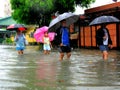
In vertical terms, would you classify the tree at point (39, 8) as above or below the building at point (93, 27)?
above

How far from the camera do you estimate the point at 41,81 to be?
915 centimetres

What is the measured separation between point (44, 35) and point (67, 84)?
17.3 meters

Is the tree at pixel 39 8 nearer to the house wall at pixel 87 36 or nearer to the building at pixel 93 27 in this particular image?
the building at pixel 93 27

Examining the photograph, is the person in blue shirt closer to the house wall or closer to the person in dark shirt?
the person in dark shirt

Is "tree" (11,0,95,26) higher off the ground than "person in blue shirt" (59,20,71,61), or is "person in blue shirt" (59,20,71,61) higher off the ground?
"tree" (11,0,95,26)

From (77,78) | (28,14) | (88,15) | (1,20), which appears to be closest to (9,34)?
(1,20)

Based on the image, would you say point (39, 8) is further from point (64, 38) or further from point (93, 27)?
point (64, 38)

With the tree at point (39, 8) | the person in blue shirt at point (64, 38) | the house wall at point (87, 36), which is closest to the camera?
the person in blue shirt at point (64, 38)

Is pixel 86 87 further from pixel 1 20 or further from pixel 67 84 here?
pixel 1 20

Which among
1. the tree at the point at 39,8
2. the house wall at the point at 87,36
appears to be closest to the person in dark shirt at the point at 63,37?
the house wall at the point at 87,36

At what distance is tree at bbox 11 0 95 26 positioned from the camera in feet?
120

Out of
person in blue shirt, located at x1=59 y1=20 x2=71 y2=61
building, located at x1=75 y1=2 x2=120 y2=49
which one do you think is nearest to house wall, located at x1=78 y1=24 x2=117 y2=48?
building, located at x1=75 y1=2 x2=120 y2=49

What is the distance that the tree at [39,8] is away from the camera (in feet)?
120

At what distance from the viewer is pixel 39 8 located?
37094 mm
